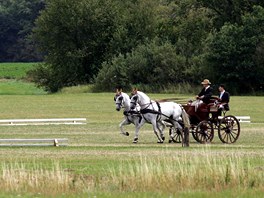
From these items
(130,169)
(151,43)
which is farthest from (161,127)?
(151,43)

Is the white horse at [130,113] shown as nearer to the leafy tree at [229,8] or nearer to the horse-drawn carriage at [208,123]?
the horse-drawn carriage at [208,123]

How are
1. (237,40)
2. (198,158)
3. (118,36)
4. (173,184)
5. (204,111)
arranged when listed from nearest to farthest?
(173,184), (198,158), (204,111), (237,40), (118,36)

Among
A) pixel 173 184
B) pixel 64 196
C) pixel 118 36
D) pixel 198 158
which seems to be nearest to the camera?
pixel 64 196

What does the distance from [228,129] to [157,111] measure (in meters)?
2.36

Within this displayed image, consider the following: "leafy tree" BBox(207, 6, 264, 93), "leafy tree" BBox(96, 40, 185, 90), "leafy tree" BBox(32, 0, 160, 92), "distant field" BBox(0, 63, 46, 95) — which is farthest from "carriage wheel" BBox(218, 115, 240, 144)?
"distant field" BBox(0, 63, 46, 95)

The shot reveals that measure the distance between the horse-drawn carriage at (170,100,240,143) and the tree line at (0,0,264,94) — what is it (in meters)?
36.9

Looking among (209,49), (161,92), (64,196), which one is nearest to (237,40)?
(209,49)

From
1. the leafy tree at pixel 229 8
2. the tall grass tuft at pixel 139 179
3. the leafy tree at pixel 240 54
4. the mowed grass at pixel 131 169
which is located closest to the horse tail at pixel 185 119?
the mowed grass at pixel 131 169

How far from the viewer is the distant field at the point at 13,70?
106438 mm

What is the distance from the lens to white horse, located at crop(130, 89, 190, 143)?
1108 inches

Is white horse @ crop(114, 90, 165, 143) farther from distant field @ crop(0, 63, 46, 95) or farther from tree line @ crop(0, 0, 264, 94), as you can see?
distant field @ crop(0, 63, 46, 95)

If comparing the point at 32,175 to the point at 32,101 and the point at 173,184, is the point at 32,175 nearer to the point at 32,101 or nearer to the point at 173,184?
the point at 173,184

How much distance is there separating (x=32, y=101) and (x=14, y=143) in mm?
30947

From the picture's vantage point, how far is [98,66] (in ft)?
265
